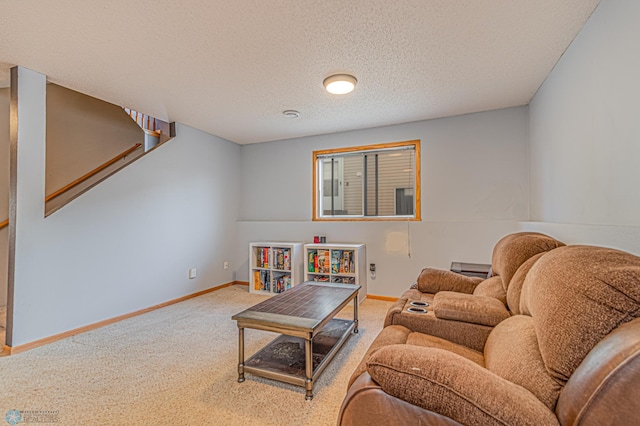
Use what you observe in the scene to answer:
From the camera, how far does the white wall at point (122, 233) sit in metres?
2.47

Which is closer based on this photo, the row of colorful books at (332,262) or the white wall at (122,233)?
the white wall at (122,233)

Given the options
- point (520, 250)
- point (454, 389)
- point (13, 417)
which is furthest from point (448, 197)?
point (13, 417)

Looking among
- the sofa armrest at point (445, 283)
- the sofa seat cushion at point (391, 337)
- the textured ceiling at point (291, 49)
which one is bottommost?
the sofa seat cushion at point (391, 337)

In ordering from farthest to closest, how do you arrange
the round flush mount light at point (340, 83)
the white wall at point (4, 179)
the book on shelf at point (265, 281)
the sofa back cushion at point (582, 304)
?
1. the book on shelf at point (265, 281)
2. the white wall at point (4, 179)
3. the round flush mount light at point (340, 83)
4. the sofa back cushion at point (582, 304)

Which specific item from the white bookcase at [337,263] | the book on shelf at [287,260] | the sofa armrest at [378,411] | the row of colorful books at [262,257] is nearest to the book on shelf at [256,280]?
the row of colorful books at [262,257]

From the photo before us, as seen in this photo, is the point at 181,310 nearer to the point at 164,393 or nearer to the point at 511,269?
the point at 164,393

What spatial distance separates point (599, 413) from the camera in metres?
0.63

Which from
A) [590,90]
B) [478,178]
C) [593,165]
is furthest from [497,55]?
[478,178]

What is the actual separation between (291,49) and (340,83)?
0.58 m

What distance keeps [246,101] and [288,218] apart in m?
1.98

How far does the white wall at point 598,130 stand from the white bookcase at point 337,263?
196 centimetres

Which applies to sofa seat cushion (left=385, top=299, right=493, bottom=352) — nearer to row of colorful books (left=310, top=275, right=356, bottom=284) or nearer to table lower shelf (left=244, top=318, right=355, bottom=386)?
table lower shelf (left=244, top=318, right=355, bottom=386)

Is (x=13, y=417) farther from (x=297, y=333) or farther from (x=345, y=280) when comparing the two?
(x=345, y=280)

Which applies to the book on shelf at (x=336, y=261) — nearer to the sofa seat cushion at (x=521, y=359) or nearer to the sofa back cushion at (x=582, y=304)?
the sofa seat cushion at (x=521, y=359)
